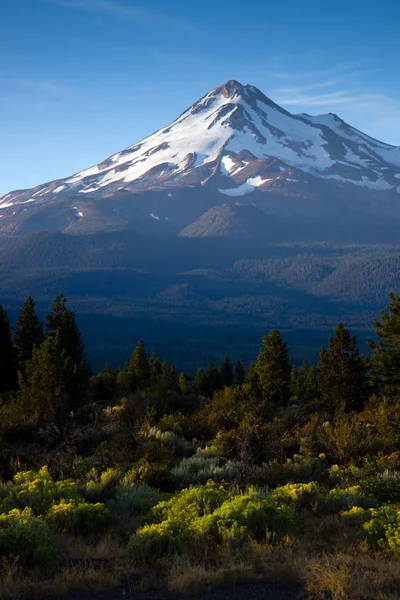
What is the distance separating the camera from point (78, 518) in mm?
7379

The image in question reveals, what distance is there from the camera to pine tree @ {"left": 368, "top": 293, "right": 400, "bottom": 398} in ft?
91.1

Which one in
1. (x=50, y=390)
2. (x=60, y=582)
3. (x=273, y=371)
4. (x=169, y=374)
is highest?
(x=50, y=390)

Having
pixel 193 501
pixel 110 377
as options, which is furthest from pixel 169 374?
pixel 193 501

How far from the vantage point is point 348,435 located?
12227 millimetres

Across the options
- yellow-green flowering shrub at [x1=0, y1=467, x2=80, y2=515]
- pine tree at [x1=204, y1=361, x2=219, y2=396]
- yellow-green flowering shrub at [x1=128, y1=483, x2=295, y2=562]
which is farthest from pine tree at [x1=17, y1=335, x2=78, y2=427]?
pine tree at [x1=204, y1=361, x2=219, y2=396]

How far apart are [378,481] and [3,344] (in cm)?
2756

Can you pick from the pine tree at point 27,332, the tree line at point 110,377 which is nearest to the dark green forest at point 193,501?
the tree line at point 110,377

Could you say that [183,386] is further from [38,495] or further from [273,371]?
[38,495]

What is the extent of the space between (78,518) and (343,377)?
21.8 metres

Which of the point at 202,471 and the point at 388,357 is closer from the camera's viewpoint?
the point at 202,471

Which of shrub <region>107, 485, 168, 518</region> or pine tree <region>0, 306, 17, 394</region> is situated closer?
shrub <region>107, 485, 168, 518</region>

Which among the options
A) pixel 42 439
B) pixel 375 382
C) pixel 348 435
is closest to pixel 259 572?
pixel 348 435

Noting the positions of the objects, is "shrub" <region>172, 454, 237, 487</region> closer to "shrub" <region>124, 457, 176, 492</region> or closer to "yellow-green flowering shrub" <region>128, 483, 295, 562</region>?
"shrub" <region>124, 457, 176, 492</region>

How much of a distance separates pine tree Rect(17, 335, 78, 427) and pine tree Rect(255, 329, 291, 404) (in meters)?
20.3
